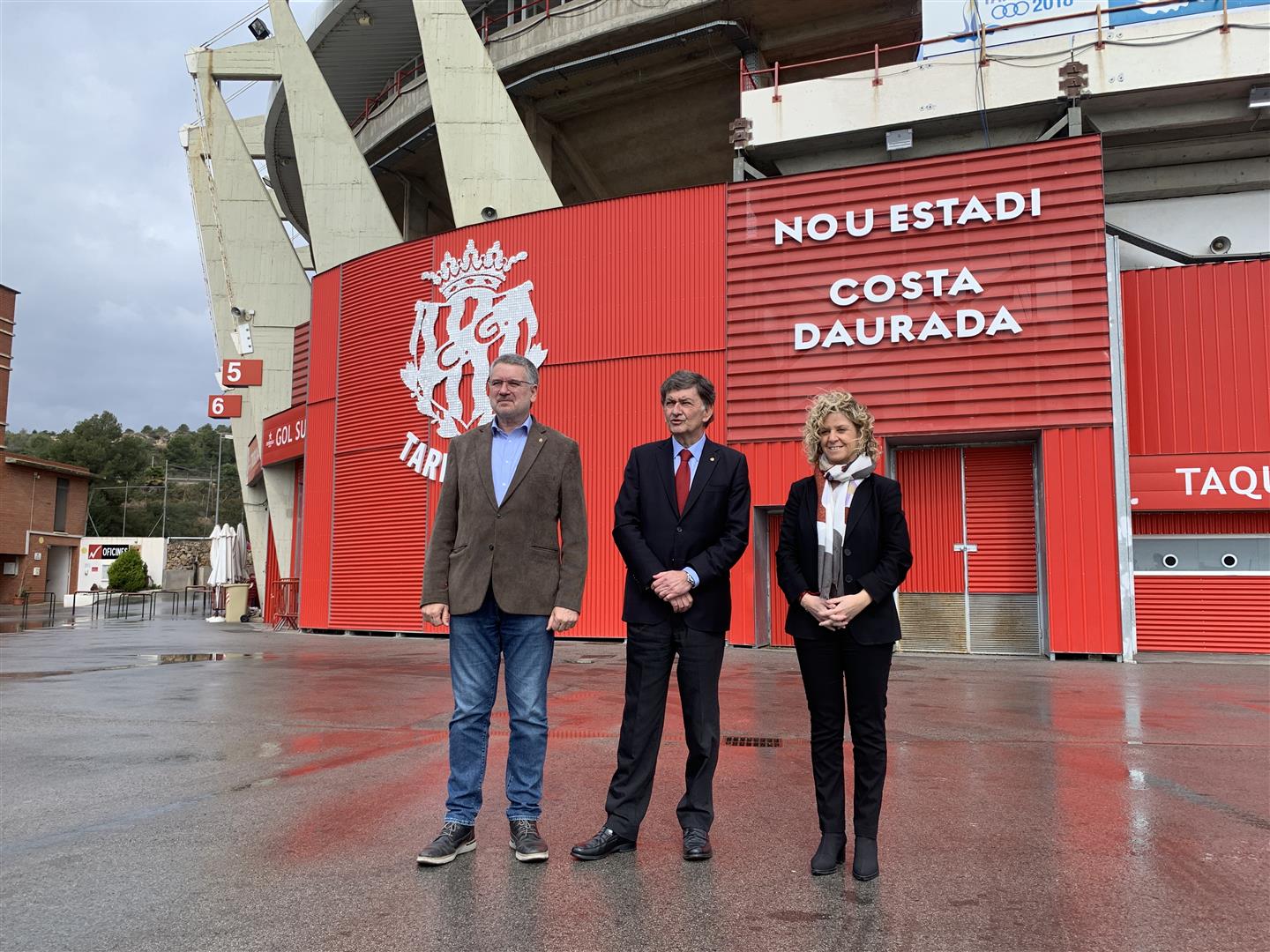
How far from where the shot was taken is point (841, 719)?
11.7ft

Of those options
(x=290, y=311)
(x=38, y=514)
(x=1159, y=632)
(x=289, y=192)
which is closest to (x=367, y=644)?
(x=1159, y=632)

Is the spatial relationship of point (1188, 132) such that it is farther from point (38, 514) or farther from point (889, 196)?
point (38, 514)

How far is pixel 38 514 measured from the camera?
42.7 metres

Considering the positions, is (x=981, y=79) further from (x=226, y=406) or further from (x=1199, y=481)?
(x=226, y=406)

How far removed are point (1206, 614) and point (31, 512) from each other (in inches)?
1822

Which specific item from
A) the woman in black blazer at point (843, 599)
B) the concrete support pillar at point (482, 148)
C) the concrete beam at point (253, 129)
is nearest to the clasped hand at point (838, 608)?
the woman in black blazer at point (843, 599)

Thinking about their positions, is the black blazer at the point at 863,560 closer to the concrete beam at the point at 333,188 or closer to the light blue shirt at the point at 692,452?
the light blue shirt at the point at 692,452

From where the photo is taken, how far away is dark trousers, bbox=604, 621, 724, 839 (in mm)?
3680

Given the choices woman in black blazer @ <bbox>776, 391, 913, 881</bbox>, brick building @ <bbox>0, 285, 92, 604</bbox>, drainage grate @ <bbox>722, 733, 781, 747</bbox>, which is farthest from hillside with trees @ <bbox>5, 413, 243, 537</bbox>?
woman in black blazer @ <bbox>776, 391, 913, 881</bbox>

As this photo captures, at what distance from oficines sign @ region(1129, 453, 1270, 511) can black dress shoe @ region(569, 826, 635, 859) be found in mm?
12138

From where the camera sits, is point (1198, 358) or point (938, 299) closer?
point (1198, 358)

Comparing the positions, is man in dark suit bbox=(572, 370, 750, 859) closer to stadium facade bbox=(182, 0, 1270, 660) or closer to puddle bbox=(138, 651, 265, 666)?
puddle bbox=(138, 651, 265, 666)

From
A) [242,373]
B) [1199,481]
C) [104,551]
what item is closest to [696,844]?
[1199,481]

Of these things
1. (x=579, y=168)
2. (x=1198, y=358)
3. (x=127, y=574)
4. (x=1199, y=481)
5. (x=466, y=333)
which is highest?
(x=579, y=168)
